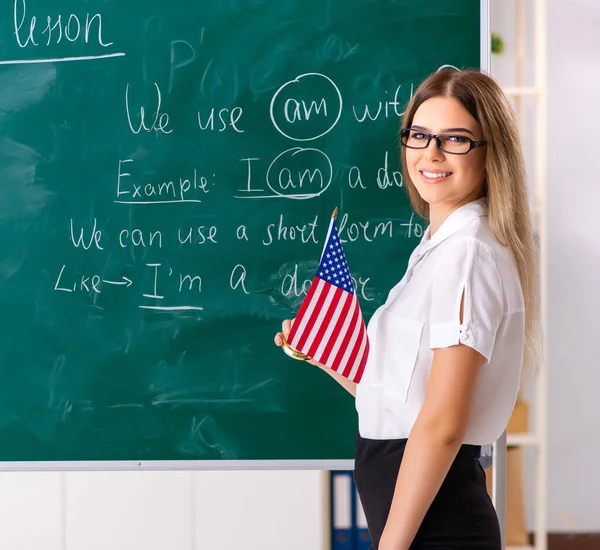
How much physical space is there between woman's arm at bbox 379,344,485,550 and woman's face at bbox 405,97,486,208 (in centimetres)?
32

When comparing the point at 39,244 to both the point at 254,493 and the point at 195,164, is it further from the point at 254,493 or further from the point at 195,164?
the point at 254,493

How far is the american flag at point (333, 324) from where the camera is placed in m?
1.57

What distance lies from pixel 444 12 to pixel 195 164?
868mm

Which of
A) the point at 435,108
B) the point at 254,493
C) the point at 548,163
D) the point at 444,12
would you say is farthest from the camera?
the point at 548,163

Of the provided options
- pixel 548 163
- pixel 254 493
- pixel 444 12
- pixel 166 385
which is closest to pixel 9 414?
pixel 166 385

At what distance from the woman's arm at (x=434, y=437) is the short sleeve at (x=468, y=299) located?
0.02 m

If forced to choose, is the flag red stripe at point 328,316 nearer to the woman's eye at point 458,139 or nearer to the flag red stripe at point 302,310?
the flag red stripe at point 302,310

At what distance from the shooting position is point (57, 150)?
2.05 meters

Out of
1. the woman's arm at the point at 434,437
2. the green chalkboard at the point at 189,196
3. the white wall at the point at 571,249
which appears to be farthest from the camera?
the white wall at the point at 571,249

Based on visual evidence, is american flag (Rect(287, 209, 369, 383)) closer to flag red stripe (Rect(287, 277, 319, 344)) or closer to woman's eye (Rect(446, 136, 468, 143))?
flag red stripe (Rect(287, 277, 319, 344))

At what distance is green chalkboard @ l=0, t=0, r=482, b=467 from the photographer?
6.64 ft

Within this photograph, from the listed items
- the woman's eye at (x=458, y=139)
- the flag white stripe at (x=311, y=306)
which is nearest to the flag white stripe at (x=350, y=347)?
the flag white stripe at (x=311, y=306)

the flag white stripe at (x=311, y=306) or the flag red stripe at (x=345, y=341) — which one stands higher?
the flag white stripe at (x=311, y=306)

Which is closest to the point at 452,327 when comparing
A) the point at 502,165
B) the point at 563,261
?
the point at 502,165
